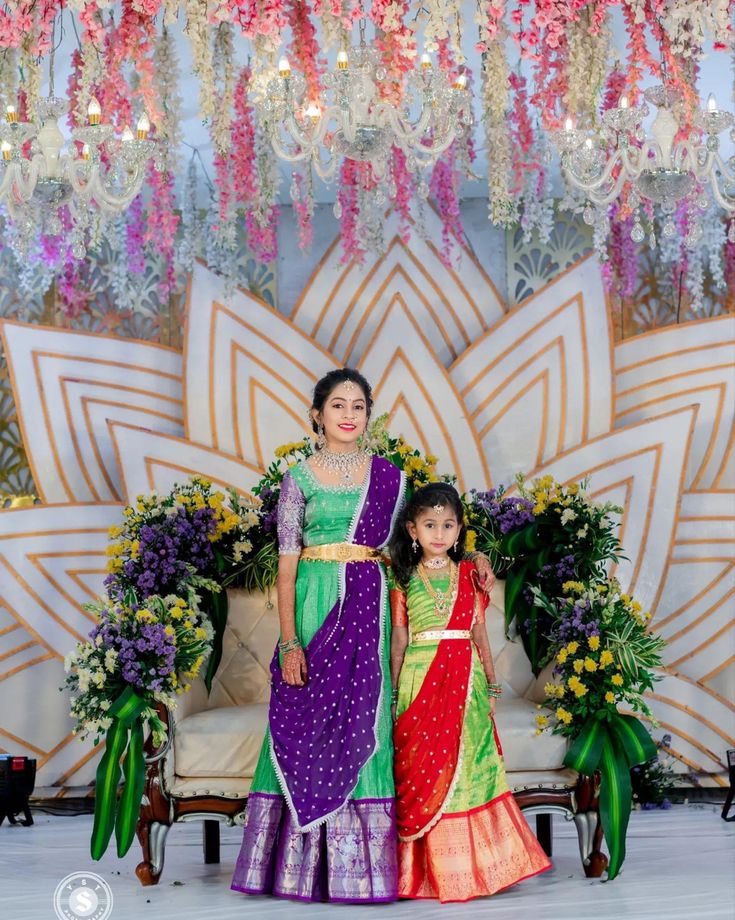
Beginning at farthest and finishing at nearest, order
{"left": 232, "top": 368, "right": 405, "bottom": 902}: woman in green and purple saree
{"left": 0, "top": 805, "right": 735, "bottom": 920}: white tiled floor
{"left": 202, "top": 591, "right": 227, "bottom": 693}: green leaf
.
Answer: {"left": 202, "top": 591, "right": 227, "bottom": 693}: green leaf < {"left": 232, "top": 368, "right": 405, "bottom": 902}: woman in green and purple saree < {"left": 0, "top": 805, "right": 735, "bottom": 920}: white tiled floor

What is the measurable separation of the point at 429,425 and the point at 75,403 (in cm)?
158

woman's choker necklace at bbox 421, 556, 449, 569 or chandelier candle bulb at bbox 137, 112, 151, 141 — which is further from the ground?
chandelier candle bulb at bbox 137, 112, 151, 141

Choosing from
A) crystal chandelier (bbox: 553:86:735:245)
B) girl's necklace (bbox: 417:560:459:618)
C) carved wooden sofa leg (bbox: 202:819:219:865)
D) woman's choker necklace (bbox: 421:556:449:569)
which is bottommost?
carved wooden sofa leg (bbox: 202:819:219:865)

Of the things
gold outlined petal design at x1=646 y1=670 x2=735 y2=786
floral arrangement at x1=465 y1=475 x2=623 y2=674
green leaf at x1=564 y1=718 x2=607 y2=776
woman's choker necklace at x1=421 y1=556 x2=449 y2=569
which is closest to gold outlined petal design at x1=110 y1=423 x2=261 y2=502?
floral arrangement at x1=465 y1=475 x2=623 y2=674

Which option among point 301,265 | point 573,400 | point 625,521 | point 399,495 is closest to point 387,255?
point 301,265

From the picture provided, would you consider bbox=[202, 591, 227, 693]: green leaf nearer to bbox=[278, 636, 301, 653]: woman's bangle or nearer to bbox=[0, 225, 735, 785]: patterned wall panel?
bbox=[278, 636, 301, 653]: woman's bangle

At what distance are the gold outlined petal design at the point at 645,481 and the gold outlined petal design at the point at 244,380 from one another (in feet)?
4.21

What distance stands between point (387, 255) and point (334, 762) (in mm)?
2841

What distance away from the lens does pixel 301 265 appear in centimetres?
573

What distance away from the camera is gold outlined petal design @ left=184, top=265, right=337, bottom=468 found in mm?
5410

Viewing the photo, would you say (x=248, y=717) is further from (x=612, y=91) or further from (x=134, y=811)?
(x=612, y=91)

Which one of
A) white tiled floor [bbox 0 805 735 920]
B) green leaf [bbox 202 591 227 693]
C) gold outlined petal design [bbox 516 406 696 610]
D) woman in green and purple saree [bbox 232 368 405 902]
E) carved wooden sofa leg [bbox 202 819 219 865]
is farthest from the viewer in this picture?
gold outlined petal design [bbox 516 406 696 610]

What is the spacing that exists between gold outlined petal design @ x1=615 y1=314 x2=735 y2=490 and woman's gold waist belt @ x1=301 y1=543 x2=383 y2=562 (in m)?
2.32

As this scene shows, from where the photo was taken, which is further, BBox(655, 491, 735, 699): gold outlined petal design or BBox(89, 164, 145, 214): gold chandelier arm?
BBox(655, 491, 735, 699): gold outlined petal design
